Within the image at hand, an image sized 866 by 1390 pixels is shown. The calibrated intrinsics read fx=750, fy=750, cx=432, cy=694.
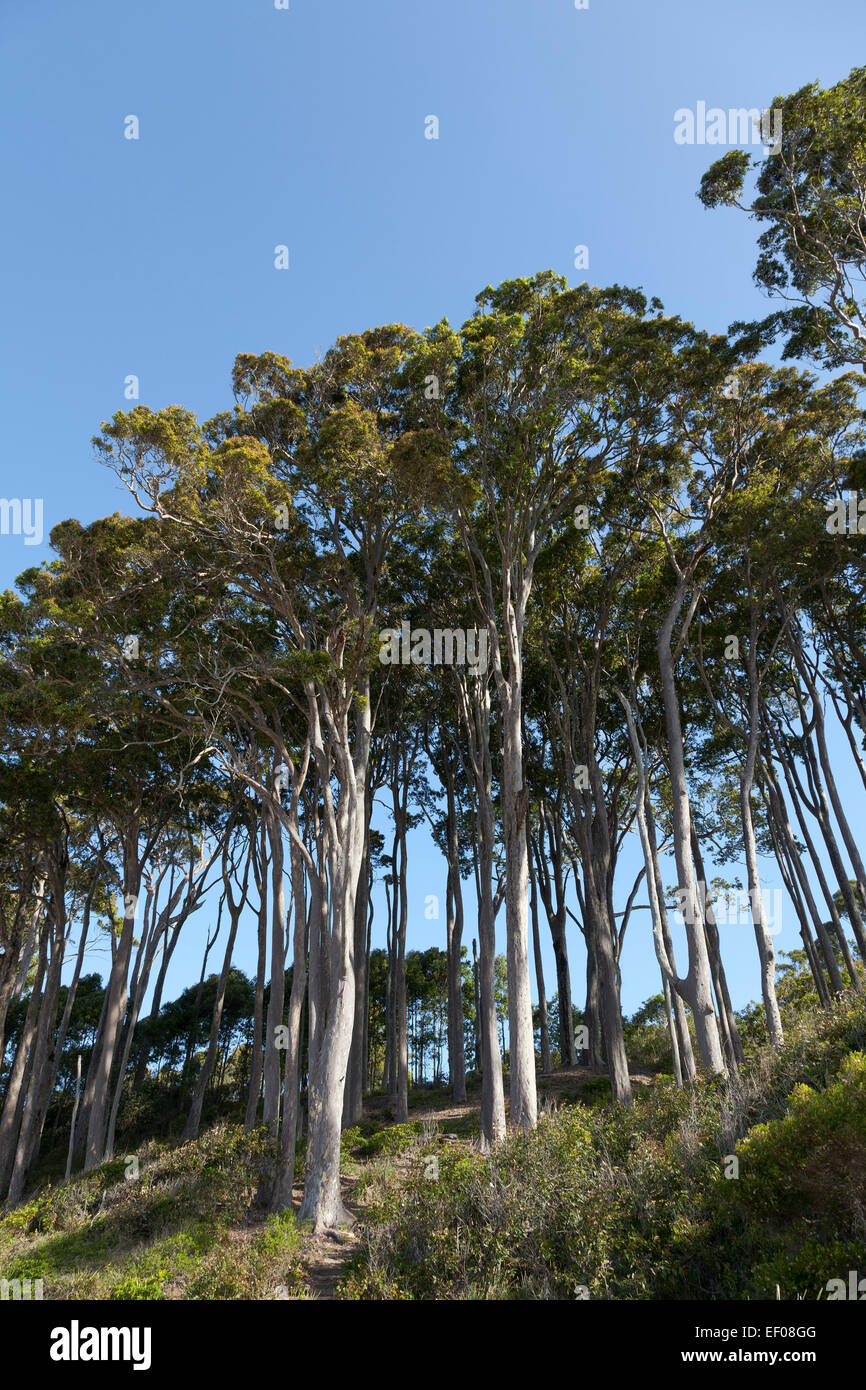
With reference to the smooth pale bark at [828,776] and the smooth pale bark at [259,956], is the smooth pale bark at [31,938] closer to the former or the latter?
the smooth pale bark at [259,956]

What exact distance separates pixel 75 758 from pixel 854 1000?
49.4 ft

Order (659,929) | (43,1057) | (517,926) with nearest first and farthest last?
1. (517,926)
2. (659,929)
3. (43,1057)

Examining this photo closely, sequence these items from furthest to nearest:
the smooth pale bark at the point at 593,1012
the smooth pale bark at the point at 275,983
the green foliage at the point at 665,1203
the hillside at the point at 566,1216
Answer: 1. the smooth pale bark at the point at 593,1012
2. the smooth pale bark at the point at 275,983
3. the hillside at the point at 566,1216
4. the green foliage at the point at 665,1203

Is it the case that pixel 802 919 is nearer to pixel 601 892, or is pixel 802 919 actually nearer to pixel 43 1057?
pixel 601 892

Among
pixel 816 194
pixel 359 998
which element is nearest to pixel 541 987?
pixel 359 998

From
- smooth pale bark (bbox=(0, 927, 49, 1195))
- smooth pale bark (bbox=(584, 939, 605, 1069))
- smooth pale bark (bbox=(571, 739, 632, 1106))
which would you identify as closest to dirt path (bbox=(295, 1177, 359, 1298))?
smooth pale bark (bbox=(571, 739, 632, 1106))

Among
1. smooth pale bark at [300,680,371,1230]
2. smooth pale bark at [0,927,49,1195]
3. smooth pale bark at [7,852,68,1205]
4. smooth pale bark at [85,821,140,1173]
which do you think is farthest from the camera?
smooth pale bark at [0,927,49,1195]

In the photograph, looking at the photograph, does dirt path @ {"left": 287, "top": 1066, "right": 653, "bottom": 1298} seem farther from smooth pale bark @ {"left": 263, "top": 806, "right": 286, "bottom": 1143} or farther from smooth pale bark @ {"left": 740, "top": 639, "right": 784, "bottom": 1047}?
smooth pale bark @ {"left": 740, "top": 639, "right": 784, "bottom": 1047}

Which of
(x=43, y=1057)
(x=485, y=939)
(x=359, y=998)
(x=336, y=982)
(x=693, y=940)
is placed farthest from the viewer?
(x=359, y=998)

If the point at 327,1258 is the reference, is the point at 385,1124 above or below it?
above

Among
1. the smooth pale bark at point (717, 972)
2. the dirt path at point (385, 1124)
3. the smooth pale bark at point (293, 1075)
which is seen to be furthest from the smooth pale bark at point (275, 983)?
the smooth pale bark at point (717, 972)
